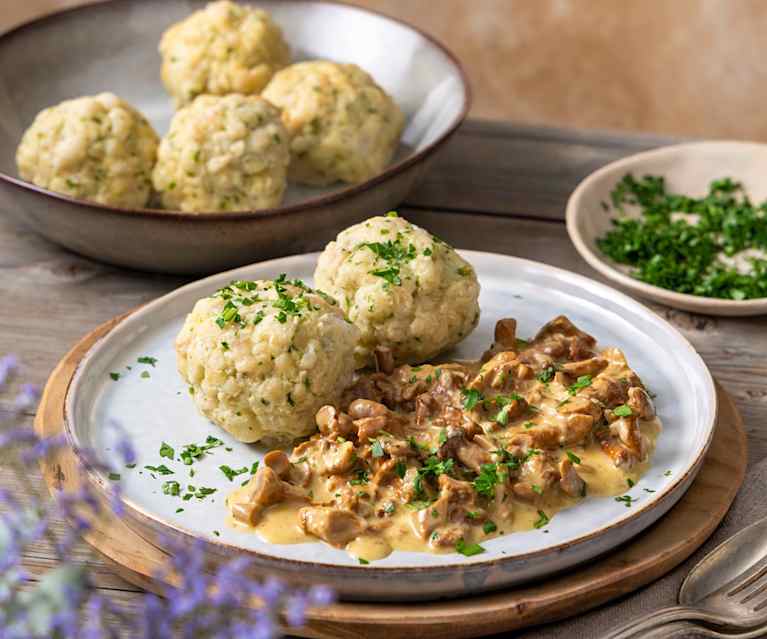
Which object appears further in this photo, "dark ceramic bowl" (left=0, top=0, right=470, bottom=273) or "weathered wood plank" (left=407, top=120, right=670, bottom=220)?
"weathered wood plank" (left=407, top=120, right=670, bottom=220)

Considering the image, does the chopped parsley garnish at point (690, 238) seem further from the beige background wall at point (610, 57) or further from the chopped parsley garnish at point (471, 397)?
the beige background wall at point (610, 57)

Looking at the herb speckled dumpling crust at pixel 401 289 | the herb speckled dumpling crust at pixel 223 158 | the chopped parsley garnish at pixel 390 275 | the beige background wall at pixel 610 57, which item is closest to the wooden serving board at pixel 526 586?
the herb speckled dumpling crust at pixel 401 289

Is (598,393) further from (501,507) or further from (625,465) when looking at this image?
(501,507)

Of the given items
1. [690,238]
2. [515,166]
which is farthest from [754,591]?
[515,166]

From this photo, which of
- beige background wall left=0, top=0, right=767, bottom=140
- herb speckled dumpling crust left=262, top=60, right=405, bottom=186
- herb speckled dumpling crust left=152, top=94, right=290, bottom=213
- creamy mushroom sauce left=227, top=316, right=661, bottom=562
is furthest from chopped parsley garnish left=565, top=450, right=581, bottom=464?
beige background wall left=0, top=0, right=767, bottom=140

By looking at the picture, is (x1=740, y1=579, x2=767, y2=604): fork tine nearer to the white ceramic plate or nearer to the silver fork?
the silver fork

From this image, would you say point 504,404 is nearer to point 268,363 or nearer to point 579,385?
point 579,385
